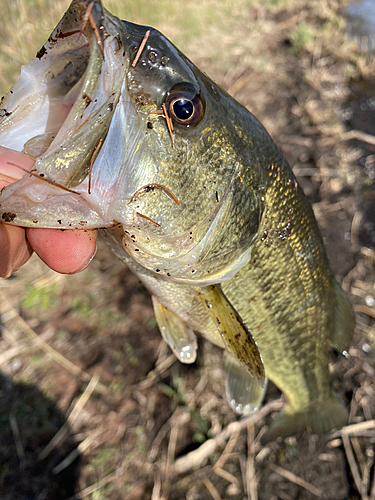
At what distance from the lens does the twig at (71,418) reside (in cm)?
264

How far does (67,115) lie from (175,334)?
114 cm

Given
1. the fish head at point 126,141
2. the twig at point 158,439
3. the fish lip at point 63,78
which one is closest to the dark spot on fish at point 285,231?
the fish head at point 126,141

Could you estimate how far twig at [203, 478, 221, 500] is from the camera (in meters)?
2.61

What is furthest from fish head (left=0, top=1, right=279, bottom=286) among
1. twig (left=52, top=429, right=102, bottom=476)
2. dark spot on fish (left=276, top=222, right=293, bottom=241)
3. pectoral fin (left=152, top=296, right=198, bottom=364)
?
twig (left=52, top=429, right=102, bottom=476)

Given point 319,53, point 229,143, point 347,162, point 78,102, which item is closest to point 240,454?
point 229,143

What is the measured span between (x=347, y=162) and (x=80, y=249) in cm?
408

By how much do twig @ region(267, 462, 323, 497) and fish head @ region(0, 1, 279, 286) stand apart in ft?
7.71

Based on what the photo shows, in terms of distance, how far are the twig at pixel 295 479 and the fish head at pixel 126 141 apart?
2351 mm

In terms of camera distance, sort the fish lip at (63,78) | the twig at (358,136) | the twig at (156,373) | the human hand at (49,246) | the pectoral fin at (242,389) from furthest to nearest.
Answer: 1. the twig at (358,136)
2. the twig at (156,373)
3. the pectoral fin at (242,389)
4. the human hand at (49,246)
5. the fish lip at (63,78)

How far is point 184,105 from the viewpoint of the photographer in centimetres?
106

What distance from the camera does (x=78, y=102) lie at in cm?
97

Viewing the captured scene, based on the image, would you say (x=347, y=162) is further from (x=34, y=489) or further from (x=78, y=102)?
(x=34, y=489)

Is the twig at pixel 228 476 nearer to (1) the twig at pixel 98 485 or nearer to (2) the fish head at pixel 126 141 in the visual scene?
(1) the twig at pixel 98 485

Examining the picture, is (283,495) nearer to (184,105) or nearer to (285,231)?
(285,231)
